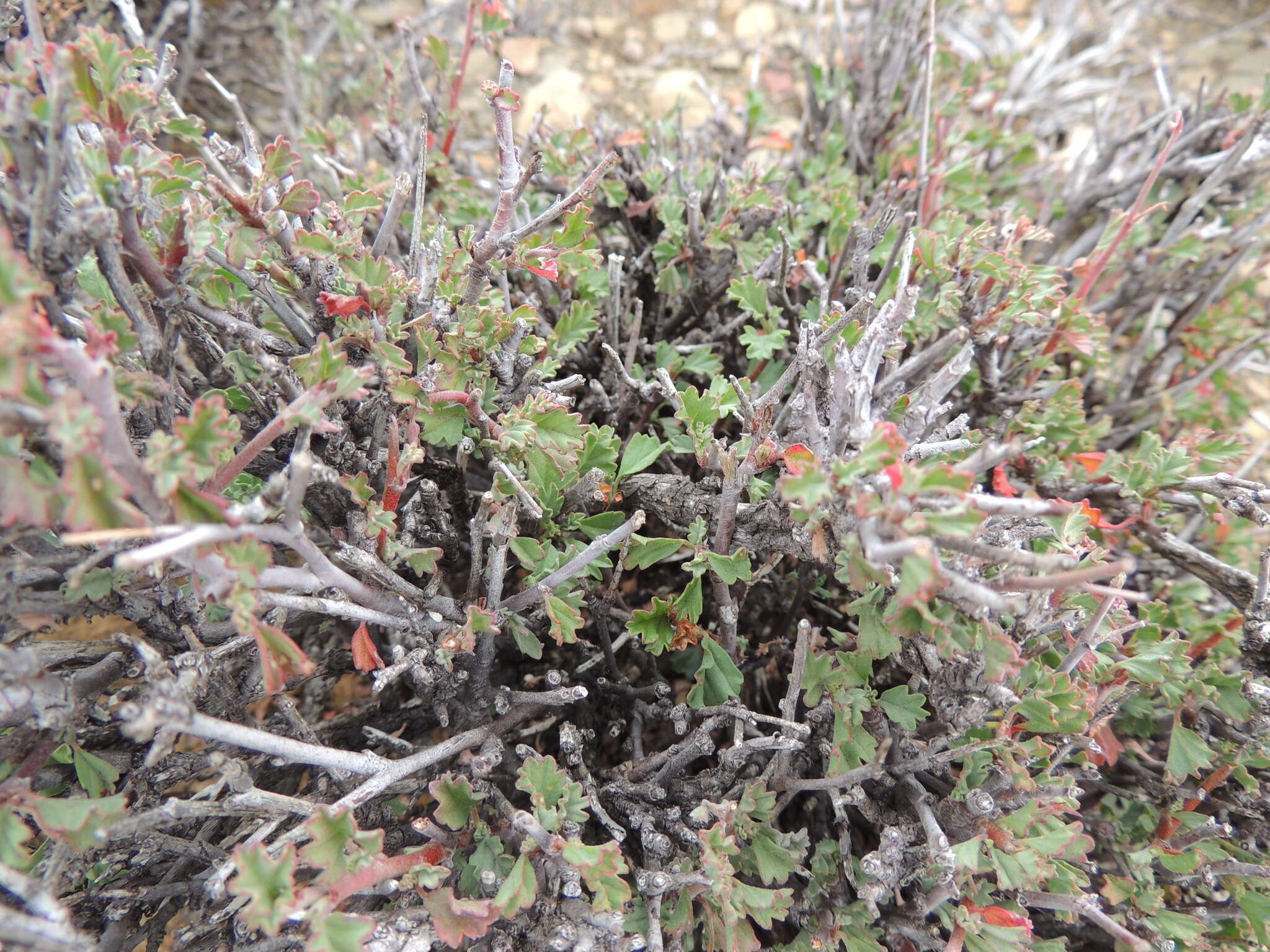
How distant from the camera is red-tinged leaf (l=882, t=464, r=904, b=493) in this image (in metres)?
1.04

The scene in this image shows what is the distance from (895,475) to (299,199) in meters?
1.05

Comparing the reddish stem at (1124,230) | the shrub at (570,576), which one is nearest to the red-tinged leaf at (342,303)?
the shrub at (570,576)

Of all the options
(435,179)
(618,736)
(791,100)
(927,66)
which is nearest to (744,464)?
(618,736)

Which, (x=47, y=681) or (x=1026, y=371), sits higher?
(x=1026, y=371)

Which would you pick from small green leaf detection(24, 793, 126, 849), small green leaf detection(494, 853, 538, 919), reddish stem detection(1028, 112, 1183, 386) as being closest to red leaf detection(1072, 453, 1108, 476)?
reddish stem detection(1028, 112, 1183, 386)

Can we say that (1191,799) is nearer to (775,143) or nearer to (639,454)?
(639,454)

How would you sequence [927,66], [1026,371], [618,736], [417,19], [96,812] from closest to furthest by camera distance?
[96,812] → [618,736] → [1026,371] → [927,66] → [417,19]

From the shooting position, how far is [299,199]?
130 centimetres

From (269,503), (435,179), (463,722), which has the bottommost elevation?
(463,722)

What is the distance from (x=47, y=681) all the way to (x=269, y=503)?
41 centimetres

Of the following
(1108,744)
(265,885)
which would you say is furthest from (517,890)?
(1108,744)

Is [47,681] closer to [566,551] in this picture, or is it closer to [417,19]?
[566,551]

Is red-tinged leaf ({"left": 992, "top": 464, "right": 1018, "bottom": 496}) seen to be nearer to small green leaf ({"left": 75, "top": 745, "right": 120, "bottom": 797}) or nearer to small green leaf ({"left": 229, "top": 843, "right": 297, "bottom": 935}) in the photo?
small green leaf ({"left": 229, "top": 843, "right": 297, "bottom": 935})

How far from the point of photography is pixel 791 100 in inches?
143
